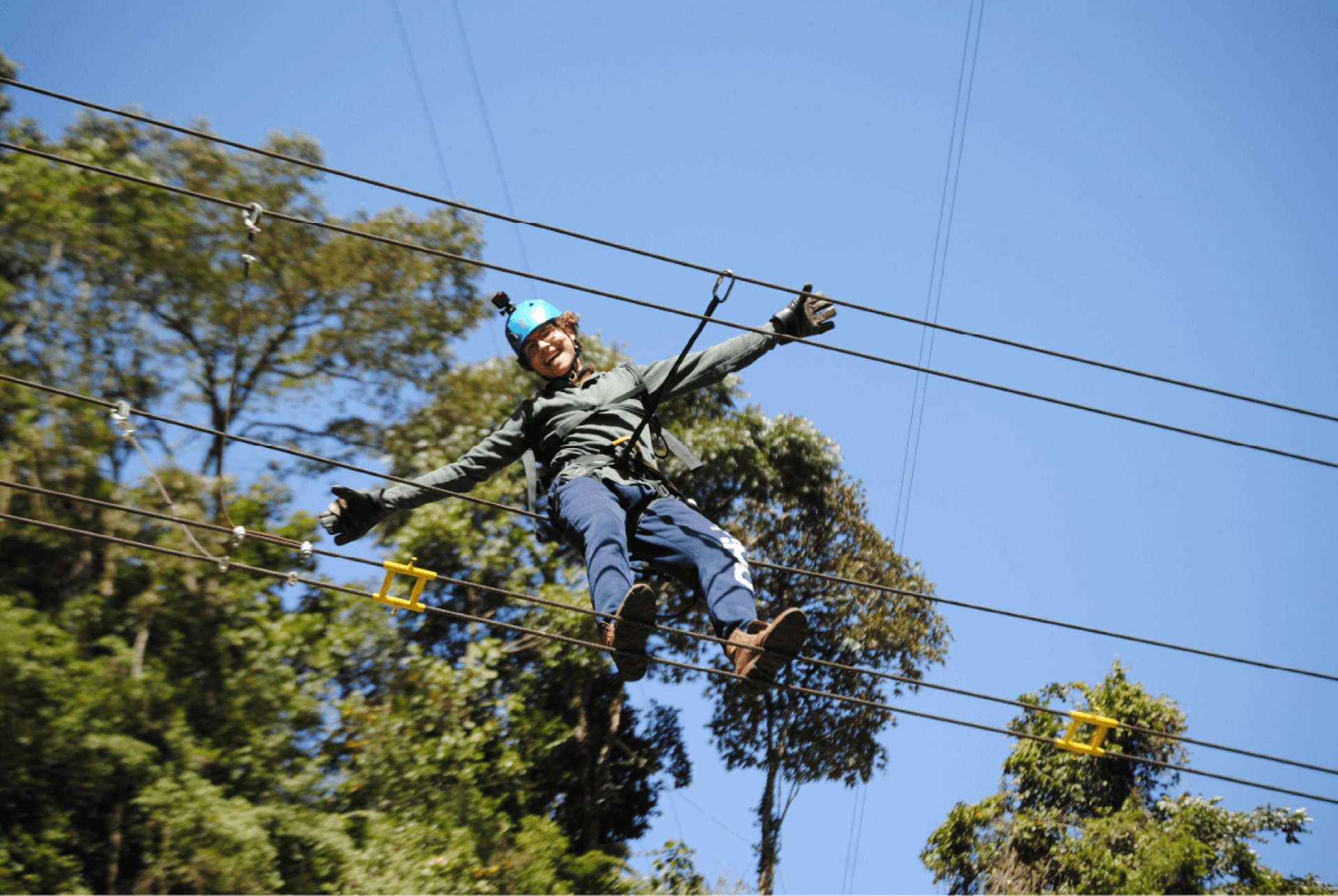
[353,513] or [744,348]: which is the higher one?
[744,348]

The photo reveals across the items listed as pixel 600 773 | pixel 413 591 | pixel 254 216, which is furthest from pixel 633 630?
pixel 600 773

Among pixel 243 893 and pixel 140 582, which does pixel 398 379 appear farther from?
pixel 243 893

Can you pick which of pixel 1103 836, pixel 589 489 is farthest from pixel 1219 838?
pixel 589 489

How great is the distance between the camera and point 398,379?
1023 centimetres

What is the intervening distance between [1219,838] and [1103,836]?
0.95 m

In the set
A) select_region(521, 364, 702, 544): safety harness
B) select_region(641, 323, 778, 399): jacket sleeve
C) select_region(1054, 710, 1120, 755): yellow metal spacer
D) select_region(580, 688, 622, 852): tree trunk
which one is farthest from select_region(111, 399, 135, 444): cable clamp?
select_region(580, 688, 622, 852): tree trunk

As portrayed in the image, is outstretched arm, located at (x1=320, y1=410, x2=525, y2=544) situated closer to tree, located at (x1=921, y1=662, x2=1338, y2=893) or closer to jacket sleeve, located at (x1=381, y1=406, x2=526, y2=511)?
jacket sleeve, located at (x1=381, y1=406, x2=526, y2=511)

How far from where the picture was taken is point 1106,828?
9.52 m

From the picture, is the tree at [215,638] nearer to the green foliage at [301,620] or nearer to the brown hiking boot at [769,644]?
the green foliage at [301,620]

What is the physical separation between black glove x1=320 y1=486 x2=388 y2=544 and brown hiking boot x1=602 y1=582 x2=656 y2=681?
1.01 m

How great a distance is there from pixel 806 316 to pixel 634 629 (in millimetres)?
1138

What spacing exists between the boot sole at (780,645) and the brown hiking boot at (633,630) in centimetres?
30

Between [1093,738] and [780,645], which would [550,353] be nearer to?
[780,645]

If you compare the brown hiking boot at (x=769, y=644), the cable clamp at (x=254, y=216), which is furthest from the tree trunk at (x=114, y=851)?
the brown hiking boot at (x=769, y=644)
